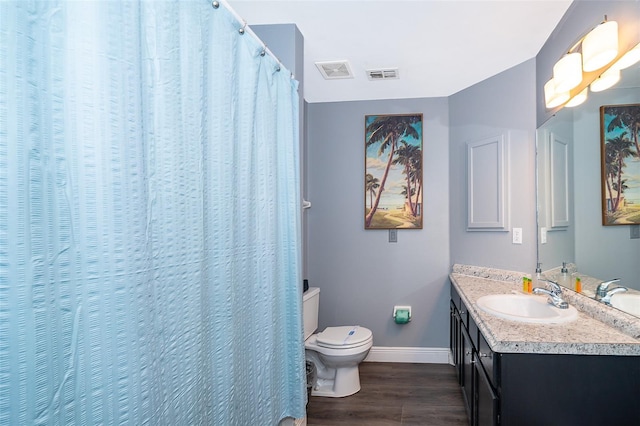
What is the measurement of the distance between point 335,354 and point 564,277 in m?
1.50

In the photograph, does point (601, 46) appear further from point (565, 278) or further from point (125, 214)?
point (125, 214)

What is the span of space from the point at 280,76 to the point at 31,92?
132 cm

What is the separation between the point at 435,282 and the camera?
10.4 ft

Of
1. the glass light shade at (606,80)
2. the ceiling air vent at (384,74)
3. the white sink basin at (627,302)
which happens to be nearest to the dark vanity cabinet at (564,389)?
the white sink basin at (627,302)

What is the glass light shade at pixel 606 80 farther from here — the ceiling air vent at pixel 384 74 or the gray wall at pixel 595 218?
the ceiling air vent at pixel 384 74

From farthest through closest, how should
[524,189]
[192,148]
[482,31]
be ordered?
[524,189]
[482,31]
[192,148]

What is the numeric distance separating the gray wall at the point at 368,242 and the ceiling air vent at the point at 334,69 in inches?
21.9

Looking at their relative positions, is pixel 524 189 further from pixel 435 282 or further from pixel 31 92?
pixel 31 92

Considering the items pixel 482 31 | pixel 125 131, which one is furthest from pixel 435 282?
pixel 125 131

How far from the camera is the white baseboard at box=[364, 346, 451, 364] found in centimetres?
317

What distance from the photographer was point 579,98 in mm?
1843

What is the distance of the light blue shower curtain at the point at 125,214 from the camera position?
616mm

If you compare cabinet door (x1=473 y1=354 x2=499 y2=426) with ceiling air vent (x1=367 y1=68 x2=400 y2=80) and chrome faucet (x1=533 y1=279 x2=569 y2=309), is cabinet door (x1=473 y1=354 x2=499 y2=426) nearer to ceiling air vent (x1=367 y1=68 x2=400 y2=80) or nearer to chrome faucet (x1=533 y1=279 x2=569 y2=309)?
chrome faucet (x1=533 y1=279 x2=569 y2=309)

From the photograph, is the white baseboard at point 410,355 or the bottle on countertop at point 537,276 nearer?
the bottle on countertop at point 537,276
